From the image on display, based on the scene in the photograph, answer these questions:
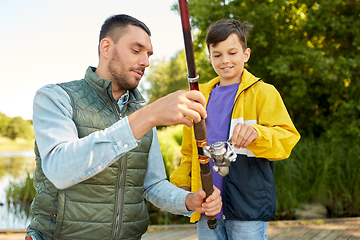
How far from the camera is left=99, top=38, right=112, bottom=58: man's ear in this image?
190 centimetres

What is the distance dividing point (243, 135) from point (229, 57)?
31.4 inches

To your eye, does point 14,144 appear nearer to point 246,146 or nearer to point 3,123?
point 3,123

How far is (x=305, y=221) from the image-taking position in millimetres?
5340

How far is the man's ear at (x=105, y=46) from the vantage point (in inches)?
74.6

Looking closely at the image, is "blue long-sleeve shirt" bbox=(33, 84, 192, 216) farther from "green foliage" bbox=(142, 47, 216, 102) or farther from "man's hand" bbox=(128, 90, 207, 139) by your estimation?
"green foliage" bbox=(142, 47, 216, 102)

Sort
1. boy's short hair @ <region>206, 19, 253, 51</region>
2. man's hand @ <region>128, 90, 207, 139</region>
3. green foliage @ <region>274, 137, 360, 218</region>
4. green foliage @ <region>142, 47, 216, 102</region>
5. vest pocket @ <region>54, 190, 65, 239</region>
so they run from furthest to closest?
1. green foliage @ <region>142, 47, 216, 102</region>
2. green foliage @ <region>274, 137, 360, 218</region>
3. boy's short hair @ <region>206, 19, 253, 51</region>
4. vest pocket @ <region>54, 190, 65, 239</region>
5. man's hand @ <region>128, 90, 207, 139</region>

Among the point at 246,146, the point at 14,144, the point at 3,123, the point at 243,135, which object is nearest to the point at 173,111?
the point at 243,135

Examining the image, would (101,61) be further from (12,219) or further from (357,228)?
(12,219)

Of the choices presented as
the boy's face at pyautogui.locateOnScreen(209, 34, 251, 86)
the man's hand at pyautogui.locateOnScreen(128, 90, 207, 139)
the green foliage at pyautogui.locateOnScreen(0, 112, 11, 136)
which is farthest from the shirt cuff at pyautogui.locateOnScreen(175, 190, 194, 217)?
the green foliage at pyautogui.locateOnScreen(0, 112, 11, 136)

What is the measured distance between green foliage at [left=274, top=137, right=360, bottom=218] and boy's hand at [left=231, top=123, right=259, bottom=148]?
473 cm

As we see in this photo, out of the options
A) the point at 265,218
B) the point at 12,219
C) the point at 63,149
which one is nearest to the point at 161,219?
the point at 12,219

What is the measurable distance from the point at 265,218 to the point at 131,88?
1.21m

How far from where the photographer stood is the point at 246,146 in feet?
5.73

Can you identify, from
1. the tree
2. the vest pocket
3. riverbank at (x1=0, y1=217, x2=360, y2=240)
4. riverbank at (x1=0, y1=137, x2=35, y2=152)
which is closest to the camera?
the vest pocket
